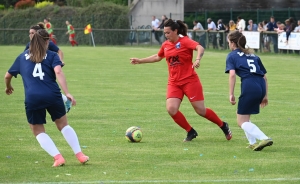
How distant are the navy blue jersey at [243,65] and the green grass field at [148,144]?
1.07 meters

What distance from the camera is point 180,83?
1081 centimetres

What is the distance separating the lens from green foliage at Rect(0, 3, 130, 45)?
53.8 metres

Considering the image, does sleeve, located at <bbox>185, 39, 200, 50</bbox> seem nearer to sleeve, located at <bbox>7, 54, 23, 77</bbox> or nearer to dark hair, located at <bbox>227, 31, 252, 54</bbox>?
dark hair, located at <bbox>227, 31, 252, 54</bbox>

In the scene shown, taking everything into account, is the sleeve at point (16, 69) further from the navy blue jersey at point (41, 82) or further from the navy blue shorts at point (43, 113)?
the navy blue shorts at point (43, 113)

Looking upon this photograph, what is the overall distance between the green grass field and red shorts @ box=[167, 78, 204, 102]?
69 cm

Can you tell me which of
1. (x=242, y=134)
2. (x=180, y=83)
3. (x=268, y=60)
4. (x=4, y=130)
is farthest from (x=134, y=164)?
(x=268, y=60)

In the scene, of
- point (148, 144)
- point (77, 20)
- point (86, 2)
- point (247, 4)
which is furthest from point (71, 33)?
point (148, 144)

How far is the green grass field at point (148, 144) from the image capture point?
8109mm

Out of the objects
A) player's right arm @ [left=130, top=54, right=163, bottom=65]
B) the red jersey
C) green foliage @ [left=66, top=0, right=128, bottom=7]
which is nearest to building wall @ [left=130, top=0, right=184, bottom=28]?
green foliage @ [left=66, top=0, right=128, bottom=7]

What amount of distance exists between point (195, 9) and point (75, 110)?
41.1 m

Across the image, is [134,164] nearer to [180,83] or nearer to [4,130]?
[180,83]

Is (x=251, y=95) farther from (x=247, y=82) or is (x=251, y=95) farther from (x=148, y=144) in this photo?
(x=148, y=144)

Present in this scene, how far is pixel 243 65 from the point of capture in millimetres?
9750

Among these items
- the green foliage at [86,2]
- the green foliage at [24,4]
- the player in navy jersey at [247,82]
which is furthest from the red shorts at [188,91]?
the green foliage at [24,4]
